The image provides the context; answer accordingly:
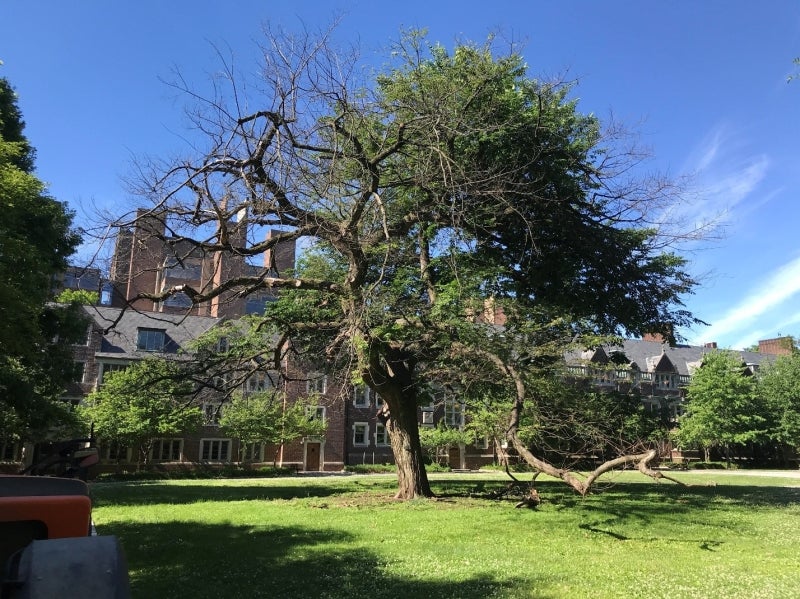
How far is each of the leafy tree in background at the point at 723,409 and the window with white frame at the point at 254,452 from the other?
118ft

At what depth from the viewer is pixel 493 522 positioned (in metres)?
12.1

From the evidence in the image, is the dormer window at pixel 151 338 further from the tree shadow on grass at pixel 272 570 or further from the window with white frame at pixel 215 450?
the tree shadow on grass at pixel 272 570

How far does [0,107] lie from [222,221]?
1379 centimetres

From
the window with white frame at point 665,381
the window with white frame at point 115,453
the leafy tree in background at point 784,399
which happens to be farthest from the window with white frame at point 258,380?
the leafy tree in background at point 784,399

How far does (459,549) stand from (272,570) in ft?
9.53

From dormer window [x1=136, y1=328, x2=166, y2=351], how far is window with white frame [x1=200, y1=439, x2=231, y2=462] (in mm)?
7933

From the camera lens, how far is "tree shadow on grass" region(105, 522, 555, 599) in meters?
6.80

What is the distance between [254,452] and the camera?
45969 mm

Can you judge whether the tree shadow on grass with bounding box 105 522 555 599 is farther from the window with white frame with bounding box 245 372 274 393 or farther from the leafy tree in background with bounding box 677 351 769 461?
the leafy tree in background with bounding box 677 351 769 461

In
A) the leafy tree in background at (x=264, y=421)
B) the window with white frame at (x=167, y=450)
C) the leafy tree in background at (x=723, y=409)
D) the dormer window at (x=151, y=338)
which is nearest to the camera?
the leafy tree in background at (x=264, y=421)

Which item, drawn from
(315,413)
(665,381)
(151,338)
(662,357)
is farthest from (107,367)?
(665,381)

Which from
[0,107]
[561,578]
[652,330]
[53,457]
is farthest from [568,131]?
[0,107]

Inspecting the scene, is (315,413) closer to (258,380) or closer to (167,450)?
(167,450)

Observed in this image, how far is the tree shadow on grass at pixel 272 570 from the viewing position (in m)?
6.80
